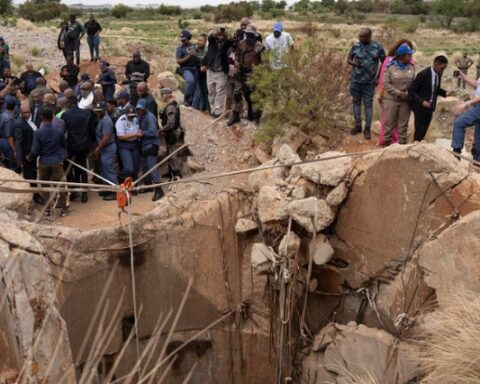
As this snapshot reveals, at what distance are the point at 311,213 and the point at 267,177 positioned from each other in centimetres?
97

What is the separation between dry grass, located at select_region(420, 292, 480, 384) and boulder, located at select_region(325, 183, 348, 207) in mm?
2227

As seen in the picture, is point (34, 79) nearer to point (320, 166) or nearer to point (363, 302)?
point (320, 166)

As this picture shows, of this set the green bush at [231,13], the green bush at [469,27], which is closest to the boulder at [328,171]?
the green bush at [469,27]

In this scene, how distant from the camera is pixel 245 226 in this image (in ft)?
25.0

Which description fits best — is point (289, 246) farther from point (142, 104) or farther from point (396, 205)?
point (142, 104)

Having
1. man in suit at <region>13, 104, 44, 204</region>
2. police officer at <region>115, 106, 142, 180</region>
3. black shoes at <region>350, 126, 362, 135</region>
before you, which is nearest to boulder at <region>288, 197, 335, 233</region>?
black shoes at <region>350, 126, 362, 135</region>

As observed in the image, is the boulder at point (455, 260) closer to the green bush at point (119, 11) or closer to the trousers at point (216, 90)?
the trousers at point (216, 90)

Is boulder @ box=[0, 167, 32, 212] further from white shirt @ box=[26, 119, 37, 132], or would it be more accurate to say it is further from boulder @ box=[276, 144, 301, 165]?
boulder @ box=[276, 144, 301, 165]

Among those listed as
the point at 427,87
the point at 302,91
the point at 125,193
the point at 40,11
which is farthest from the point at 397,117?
the point at 40,11

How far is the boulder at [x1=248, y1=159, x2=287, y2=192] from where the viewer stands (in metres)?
7.56

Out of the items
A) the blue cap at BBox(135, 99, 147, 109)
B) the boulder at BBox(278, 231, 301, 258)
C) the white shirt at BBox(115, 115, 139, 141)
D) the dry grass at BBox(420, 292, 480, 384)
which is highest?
the blue cap at BBox(135, 99, 147, 109)

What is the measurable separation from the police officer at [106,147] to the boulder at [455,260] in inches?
183

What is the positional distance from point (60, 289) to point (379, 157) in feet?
12.4

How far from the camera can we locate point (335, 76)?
9016mm
